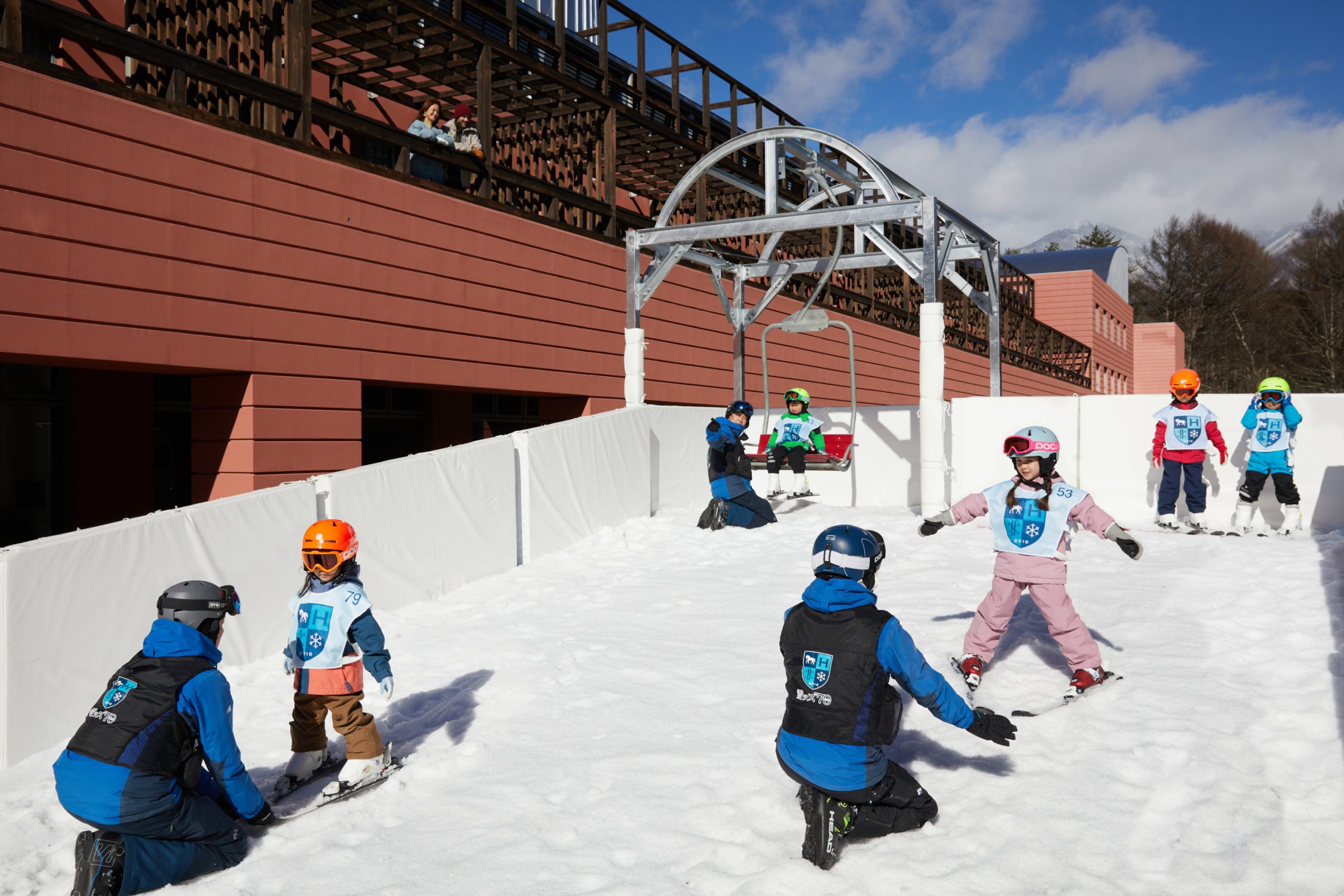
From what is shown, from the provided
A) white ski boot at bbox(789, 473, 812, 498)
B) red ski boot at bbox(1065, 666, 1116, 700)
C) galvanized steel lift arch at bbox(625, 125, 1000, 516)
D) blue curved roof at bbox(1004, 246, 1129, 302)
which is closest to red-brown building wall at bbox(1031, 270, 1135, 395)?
blue curved roof at bbox(1004, 246, 1129, 302)

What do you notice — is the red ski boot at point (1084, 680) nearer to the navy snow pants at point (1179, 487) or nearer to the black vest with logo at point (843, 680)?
the black vest with logo at point (843, 680)

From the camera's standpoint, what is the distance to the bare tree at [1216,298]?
180ft

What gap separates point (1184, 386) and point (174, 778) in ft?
33.2

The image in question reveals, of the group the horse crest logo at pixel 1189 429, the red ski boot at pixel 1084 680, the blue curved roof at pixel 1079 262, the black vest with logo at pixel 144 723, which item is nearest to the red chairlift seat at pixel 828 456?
the horse crest logo at pixel 1189 429

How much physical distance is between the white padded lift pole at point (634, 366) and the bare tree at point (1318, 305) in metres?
38.4

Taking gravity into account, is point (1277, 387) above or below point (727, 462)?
above

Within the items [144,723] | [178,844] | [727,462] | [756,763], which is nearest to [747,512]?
[727,462]

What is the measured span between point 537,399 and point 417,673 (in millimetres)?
10206

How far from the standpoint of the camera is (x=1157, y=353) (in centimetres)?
5462

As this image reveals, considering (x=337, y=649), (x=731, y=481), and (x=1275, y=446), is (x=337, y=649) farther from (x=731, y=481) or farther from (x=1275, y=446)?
(x=1275, y=446)

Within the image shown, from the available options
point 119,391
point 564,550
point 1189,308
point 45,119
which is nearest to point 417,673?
point 564,550

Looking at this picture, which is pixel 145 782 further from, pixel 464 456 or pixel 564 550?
pixel 564 550

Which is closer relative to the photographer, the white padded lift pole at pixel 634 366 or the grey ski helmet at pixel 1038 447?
the grey ski helmet at pixel 1038 447

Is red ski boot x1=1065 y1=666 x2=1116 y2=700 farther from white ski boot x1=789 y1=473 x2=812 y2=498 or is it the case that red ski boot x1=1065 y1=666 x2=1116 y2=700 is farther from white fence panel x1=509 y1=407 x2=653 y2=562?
white ski boot x1=789 y1=473 x2=812 y2=498
